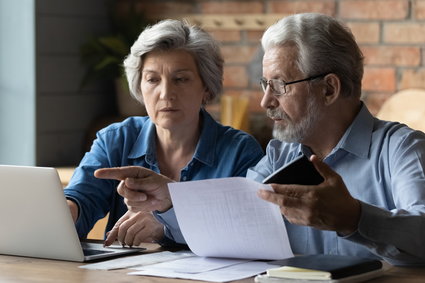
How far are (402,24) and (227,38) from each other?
835 millimetres

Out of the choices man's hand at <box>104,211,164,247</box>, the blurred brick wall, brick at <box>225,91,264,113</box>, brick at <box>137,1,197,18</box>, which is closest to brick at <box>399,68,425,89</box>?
the blurred brick wall

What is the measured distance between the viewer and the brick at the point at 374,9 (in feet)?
12.1

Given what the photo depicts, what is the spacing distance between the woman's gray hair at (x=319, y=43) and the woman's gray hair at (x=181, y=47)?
1.43 ft

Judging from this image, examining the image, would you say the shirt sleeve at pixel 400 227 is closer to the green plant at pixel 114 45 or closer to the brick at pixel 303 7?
the brick at pixel 303 7

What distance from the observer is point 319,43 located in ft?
7.33

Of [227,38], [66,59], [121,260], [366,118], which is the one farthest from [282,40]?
[66,59]

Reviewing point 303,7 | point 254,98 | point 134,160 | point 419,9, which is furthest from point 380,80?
point 134,160

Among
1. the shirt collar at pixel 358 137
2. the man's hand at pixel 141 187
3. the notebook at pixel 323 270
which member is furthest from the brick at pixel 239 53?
the notebook at pixel 323 270

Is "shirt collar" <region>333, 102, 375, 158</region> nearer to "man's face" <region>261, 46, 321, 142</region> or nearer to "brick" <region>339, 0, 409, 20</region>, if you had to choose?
"man's face" <region>261, 46, 321, 142</region>

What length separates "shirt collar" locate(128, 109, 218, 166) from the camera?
2.62 meters

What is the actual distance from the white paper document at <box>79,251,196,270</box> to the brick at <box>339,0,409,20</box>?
1.94 metres

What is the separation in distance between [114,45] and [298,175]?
2587 millimetres

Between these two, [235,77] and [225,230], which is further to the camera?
[235,77]

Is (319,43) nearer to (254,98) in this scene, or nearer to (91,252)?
(91,252)
